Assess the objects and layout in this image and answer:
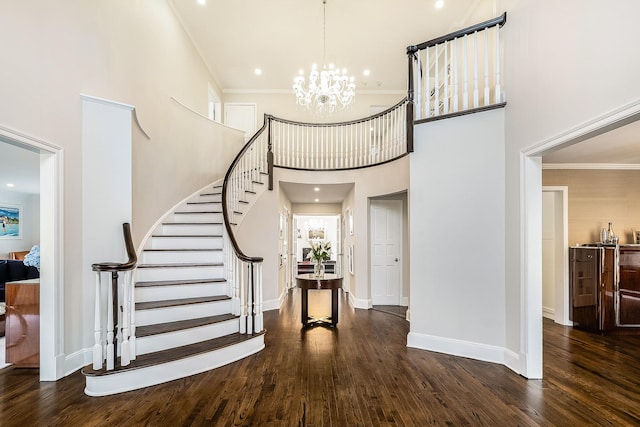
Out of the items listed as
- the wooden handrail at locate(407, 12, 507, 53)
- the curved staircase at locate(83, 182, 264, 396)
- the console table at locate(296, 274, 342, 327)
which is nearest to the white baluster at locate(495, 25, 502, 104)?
the wooden handrail at locate(407, 12, 507, 53)

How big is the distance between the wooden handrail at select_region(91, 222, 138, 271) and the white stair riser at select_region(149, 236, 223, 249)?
1.15 metres

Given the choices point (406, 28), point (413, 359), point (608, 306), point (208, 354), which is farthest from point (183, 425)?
point (406, 28)

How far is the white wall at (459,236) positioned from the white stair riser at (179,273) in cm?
256

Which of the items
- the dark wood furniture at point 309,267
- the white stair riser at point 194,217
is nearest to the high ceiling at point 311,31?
the white stair riser at point 194,217

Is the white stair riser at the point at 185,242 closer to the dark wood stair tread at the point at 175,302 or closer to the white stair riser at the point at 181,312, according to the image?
the dark wood stair tread at the point at 175,302

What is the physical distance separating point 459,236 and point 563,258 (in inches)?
104

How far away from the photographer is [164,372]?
2973 millimetres

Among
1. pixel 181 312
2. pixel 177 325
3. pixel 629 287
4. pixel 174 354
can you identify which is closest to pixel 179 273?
pixel 181 312

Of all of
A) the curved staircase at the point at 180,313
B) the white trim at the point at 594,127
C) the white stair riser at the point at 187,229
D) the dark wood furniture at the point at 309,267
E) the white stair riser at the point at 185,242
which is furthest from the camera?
the dark wood furniture at the point at 309,267

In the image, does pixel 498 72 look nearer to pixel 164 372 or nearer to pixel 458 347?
pixel 458 347

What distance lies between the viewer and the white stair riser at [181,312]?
134 inches

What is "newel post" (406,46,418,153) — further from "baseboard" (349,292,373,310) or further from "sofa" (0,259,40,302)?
"sofa" (0,259,40,302)

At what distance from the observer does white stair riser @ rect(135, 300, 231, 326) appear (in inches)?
134

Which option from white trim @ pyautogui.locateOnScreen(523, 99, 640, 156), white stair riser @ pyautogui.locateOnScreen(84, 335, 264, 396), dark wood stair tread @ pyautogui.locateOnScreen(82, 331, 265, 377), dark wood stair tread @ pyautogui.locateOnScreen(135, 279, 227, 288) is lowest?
white stair riser @ pyautogui.locateOnScreen(84, 335, 264, 396)
